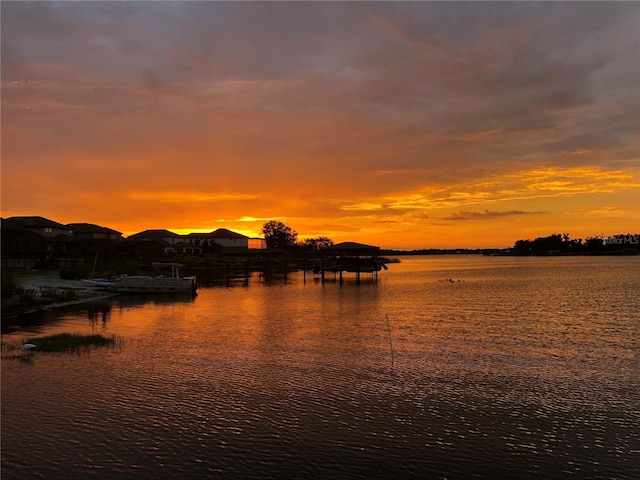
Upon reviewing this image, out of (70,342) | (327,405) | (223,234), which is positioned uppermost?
(223,234)

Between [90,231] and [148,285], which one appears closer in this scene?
[148,285]

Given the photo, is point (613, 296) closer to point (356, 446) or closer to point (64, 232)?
point (356, 446)

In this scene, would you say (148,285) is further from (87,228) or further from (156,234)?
(156,234)

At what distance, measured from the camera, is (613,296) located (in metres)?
51.0

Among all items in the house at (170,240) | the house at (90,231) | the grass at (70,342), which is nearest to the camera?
the grass at (70,342)

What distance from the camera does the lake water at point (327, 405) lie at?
1113 centimetres

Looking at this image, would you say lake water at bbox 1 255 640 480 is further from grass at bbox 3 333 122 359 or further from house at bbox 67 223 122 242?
house at bbox 67 223 122 242

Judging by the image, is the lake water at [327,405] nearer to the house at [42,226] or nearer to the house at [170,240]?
the house at [42,226]

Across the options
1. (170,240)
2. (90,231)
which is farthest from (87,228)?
(170,240)

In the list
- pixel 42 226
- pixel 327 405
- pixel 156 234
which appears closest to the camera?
pixel 327 405

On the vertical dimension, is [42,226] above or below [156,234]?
below

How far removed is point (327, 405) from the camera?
15000mm

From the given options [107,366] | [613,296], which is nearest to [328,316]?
[107,366]

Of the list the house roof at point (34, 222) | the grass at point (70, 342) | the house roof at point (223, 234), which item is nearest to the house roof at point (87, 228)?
the house roof at point (34, 222)
